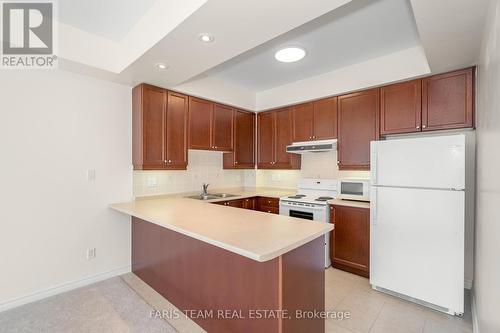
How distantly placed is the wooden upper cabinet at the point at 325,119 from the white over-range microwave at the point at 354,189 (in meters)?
0.69

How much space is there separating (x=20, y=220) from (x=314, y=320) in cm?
284

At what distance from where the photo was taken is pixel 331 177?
3.74 meters

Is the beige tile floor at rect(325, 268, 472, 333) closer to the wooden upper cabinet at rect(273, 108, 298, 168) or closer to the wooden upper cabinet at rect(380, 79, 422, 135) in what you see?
the wooden upper cabinet at rect(380, 79, 422, 135)

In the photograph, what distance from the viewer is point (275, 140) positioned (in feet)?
13.6

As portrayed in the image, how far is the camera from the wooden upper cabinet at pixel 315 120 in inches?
134

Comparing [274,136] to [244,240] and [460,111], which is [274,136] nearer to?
[460,111]

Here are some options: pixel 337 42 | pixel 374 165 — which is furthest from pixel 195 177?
pixel 337 42

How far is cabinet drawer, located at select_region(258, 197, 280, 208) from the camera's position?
3727 mm

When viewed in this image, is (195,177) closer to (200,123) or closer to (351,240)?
(200,123)

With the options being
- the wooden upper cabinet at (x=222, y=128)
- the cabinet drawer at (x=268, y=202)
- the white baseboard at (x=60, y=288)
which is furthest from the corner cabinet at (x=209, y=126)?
the white baseboard at (x=60, y=288)

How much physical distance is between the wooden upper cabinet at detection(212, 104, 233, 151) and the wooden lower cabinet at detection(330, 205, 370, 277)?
193cm

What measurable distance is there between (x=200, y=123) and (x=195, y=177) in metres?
0.91

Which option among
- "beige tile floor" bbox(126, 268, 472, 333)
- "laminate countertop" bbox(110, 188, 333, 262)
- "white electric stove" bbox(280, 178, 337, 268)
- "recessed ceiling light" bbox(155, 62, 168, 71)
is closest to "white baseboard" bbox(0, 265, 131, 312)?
"beige tile floor" bbox(126, 268, 472, 333)

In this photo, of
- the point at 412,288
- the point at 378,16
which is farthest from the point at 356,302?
the point at 378,16
